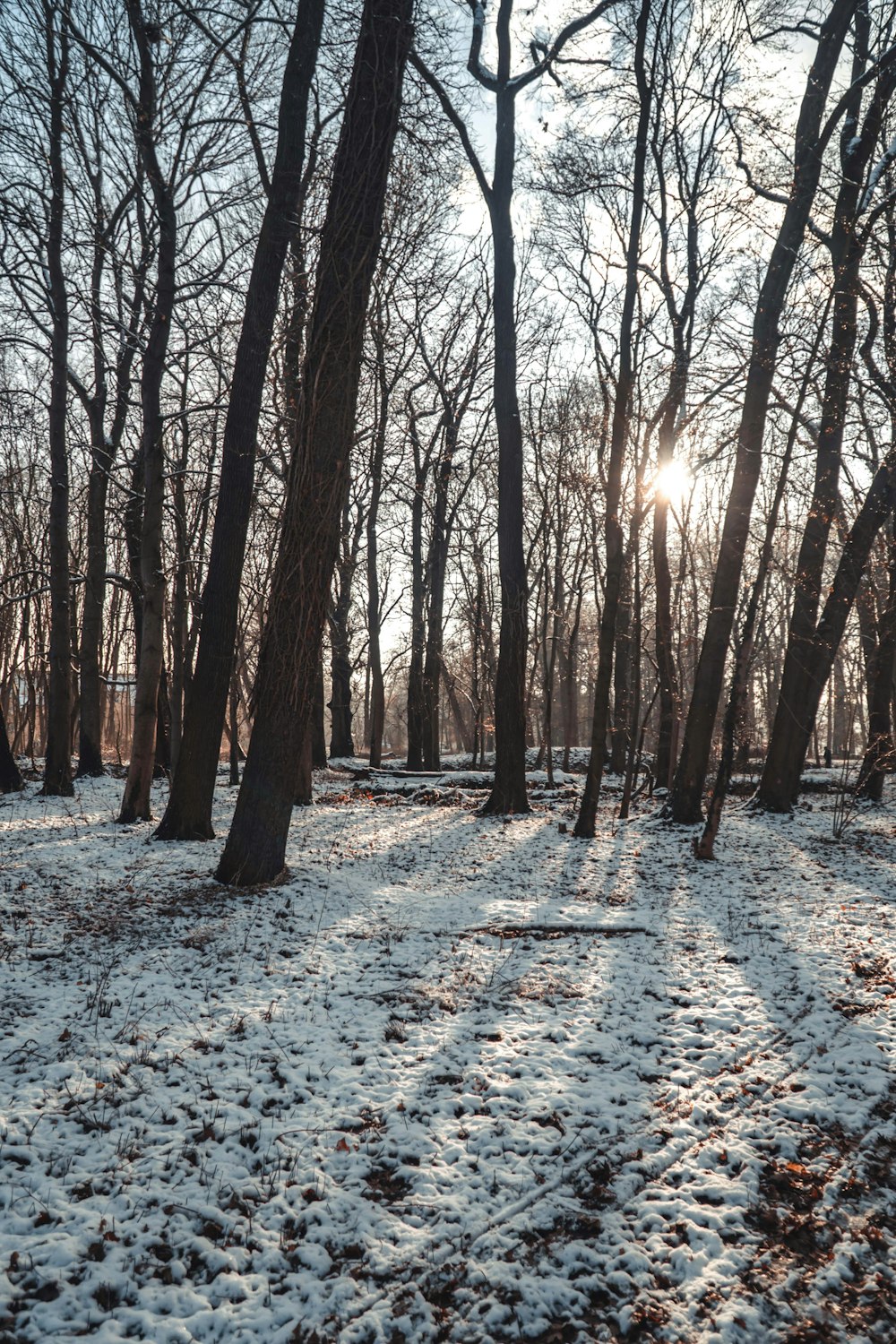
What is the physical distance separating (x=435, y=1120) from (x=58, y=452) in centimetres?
1238

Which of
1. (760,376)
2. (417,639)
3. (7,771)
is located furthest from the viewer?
(417,639)

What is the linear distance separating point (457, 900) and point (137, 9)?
11.3 meters

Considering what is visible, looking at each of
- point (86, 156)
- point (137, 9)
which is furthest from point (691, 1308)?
point (86, 156)

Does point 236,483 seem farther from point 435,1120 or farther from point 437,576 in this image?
point 437,576

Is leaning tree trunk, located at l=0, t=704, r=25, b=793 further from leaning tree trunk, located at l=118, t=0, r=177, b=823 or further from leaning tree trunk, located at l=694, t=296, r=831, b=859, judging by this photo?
leaning tree trunk, located at l=694, t=296, r=831, b=859

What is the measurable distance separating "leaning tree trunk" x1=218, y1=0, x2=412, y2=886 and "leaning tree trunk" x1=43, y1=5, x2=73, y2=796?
6.58 m

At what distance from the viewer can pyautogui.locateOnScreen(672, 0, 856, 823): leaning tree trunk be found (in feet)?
32.7

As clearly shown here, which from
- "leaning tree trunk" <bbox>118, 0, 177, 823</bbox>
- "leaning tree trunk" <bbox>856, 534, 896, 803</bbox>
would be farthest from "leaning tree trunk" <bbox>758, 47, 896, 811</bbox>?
"leaning tree trunk" <bbox>118, 0, 177, 823</bbox>

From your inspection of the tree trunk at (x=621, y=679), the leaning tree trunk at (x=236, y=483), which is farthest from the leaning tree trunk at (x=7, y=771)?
the tree trunk at (x=621, y=679)

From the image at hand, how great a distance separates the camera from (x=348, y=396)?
6.71 metres

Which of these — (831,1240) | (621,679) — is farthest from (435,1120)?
(621,679)

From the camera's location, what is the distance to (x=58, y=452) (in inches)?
472

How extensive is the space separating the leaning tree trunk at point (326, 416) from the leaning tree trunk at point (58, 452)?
6581mm

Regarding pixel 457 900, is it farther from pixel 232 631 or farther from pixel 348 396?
pixel 348 396
